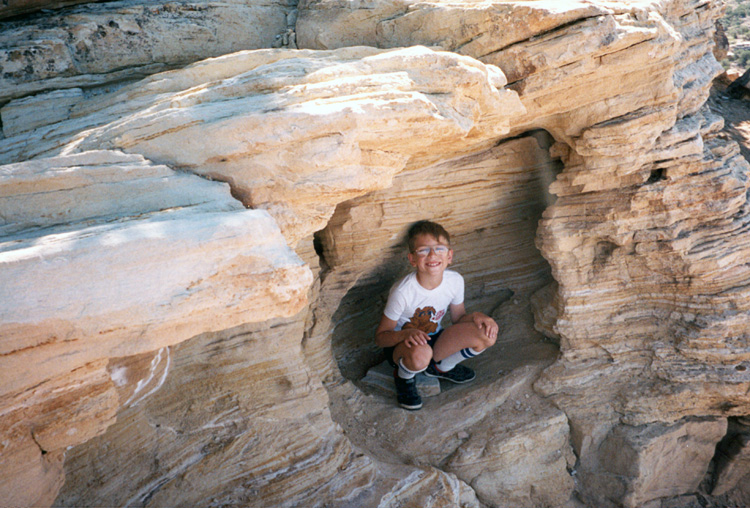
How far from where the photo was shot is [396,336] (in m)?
3.65

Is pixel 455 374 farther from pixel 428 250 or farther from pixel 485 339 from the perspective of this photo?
pixel 428 250

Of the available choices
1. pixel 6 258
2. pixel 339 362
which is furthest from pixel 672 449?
pixel 6 258

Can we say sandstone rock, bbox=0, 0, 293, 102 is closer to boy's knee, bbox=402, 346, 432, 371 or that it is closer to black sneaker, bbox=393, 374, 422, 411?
boy's knee, bbox=402, 346, 432, 371

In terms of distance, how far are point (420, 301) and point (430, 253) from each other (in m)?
0.39

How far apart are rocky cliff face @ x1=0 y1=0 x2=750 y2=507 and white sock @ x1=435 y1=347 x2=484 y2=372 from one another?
244 millimetres

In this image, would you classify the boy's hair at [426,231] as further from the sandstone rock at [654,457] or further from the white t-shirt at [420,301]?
the sandstone rock at [654,457]

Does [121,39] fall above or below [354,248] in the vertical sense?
above

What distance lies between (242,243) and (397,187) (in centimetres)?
209

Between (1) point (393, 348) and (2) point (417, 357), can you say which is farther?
(1) point (393, 348)

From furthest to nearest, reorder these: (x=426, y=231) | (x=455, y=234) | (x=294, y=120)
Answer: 1. (x=455, y=234)
2. (x=426, y=231)
3. (x=294, y=120)

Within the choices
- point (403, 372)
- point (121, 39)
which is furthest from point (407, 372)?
point (121, 39)

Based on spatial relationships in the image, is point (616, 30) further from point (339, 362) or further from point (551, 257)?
point (339, 362)

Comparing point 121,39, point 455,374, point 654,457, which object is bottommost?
point 654,457

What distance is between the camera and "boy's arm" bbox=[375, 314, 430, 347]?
3.49m
